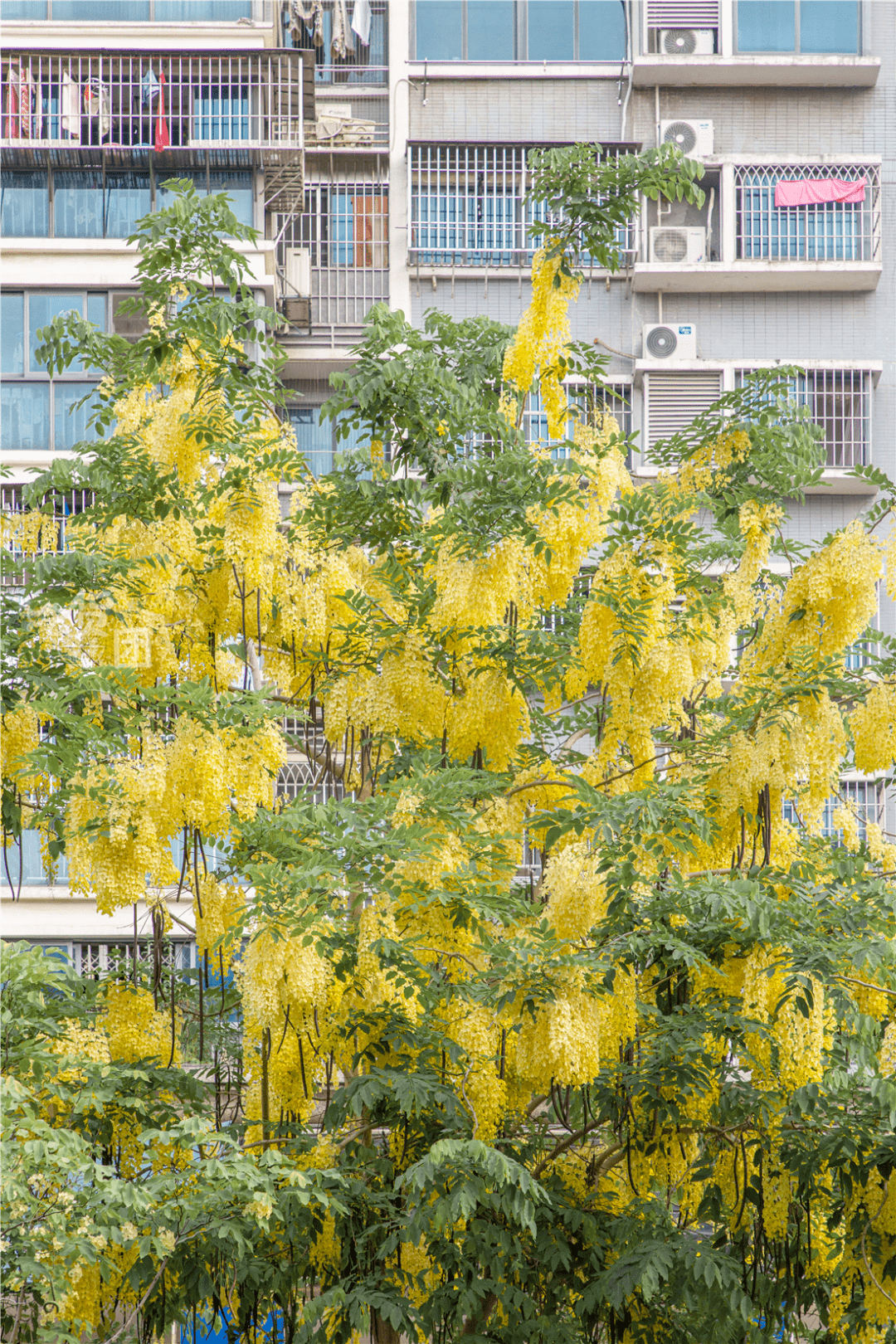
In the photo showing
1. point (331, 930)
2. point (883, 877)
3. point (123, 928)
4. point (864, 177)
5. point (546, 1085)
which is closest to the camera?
point (331, 930)

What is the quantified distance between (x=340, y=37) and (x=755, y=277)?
4.76m

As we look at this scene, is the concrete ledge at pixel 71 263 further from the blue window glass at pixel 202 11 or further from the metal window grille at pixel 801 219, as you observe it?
the metal window grille at pixel 801 219

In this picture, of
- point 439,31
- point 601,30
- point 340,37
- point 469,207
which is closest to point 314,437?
point 469,207

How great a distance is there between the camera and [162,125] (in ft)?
42.3

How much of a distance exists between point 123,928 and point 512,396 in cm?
737

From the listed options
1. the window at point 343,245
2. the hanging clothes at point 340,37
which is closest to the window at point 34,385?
the window at point 343,245

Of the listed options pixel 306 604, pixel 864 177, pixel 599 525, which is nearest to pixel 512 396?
pixel 599 525

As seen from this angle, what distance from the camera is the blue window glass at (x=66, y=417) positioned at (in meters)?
13.0

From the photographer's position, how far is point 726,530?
22.8 ft

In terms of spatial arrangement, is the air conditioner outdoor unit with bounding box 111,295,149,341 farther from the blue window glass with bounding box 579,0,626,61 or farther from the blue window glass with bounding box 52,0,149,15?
the blue window glass with bounding box 579,0,626,61

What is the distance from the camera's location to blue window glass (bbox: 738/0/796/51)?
13797mm

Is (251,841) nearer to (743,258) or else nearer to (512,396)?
(512,396)

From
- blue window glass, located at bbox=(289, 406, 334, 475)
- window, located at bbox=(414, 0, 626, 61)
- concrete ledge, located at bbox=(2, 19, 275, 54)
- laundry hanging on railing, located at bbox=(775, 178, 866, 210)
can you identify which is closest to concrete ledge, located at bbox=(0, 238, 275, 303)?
blue window glass, located at bbox=(289, 406, 334, 475)

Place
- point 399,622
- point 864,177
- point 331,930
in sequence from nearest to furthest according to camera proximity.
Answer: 1. point 331,930
2. point 399,622
3. point 864,177
